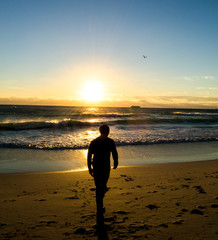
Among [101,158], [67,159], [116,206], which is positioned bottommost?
[67,159]

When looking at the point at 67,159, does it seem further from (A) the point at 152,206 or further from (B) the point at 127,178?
(A) the point at 152,206

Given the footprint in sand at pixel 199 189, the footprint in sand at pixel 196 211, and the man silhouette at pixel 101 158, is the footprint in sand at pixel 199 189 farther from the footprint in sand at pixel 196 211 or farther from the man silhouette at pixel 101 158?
the man silhouette at pixel 101 158

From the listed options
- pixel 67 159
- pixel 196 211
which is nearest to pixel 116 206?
pixel 196 211

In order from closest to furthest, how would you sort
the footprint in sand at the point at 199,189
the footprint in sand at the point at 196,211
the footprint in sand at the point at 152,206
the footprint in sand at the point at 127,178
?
1. the footprint in sand at the point at 196,211
2. the footprint in sand at the point at 152,206
3. the footprint in sand at the point at 199,189
4. the footprint in sand at the point at 127,178

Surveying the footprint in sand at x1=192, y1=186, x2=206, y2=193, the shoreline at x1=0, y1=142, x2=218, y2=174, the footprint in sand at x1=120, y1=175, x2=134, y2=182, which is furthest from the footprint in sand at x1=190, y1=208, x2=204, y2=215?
the shoreline at x1=0, y1=142, x2=218, y2=174

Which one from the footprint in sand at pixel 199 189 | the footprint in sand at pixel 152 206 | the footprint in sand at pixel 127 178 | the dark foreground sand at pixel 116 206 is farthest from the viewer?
the footprint in sand at pixel 127 178

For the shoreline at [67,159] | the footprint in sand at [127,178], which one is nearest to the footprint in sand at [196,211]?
the footprint in sand at [127,178]

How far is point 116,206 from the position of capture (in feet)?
13.9

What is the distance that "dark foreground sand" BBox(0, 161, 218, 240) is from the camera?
3.28 meters

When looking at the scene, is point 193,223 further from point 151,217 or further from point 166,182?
point 166,182

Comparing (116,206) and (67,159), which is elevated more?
(116,206)

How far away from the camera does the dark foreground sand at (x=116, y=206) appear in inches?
129

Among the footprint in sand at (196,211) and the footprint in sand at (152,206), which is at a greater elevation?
the footprint in sand at (196,211)

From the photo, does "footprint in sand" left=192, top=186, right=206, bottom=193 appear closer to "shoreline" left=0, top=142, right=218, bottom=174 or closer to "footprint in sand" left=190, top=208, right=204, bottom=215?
"footprint in sand" left=190, top=208, right=204, bottom=215
